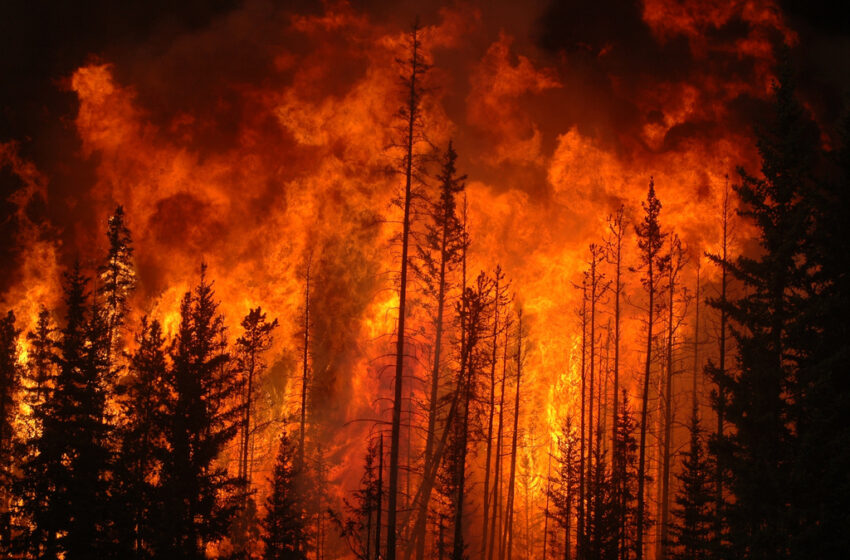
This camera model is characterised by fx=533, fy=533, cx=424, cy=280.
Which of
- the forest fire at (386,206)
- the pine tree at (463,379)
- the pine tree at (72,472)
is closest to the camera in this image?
the pine tree at (72,472)

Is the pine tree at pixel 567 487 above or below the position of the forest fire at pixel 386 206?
below

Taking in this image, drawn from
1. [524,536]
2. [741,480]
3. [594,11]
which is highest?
[594,11]

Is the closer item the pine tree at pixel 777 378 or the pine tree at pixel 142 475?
the pine tree at pixel 777 378

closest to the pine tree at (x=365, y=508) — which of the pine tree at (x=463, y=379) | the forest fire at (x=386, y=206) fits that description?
the forest fire at (x=386, y=206)

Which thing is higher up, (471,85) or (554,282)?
(471,85)

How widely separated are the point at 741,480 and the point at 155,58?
177 ft

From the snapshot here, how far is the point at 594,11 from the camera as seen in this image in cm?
4553

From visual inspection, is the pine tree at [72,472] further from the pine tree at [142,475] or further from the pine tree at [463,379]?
the pine tree at [463,379]

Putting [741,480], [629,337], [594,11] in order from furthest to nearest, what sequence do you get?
[594,11] → [629,337] → [741,480]

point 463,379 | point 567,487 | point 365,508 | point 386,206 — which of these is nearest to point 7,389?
point 386,206

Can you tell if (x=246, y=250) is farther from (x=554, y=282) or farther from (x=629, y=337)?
(x=629, y=337)

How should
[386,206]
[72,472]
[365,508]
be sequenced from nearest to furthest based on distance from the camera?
[365,508] < [72,472] < [386,206]

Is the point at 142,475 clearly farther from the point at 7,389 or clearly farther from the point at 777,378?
the point at 777,378

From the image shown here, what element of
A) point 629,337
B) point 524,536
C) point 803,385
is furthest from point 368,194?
point 803,385
